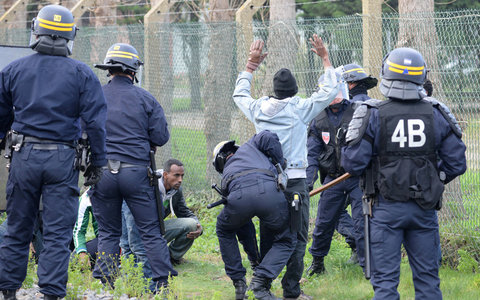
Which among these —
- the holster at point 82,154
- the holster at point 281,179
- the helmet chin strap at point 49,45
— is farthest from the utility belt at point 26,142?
the holster at point 281,179

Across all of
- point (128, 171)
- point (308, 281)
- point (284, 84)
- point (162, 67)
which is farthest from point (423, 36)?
point (162, 67)

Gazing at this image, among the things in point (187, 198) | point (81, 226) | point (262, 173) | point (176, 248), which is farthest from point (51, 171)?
point (187, 198)

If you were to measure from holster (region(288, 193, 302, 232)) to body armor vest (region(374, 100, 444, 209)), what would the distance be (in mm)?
1149

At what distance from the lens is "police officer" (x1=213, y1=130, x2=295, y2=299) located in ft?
17.9

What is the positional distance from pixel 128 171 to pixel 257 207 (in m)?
1.12

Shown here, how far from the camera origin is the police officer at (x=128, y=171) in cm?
570

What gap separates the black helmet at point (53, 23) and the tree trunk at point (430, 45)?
3.35 meters

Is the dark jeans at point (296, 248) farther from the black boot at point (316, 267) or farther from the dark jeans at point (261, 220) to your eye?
the black boot at point (316, 267)

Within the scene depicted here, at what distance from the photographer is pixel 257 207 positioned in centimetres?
543

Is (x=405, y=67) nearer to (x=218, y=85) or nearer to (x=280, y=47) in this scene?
(x=280, y=47)

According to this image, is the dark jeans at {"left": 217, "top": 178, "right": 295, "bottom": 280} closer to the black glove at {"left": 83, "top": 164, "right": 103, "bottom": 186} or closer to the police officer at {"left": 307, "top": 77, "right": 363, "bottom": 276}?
the police officer at {"left": 307, "top": 77, "right": 363, "bottom": 276}

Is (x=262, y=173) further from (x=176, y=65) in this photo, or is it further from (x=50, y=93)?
(x=176, y=65)

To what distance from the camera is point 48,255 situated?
4.88 m

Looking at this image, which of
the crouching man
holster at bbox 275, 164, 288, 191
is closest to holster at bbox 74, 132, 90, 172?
the crouching man
